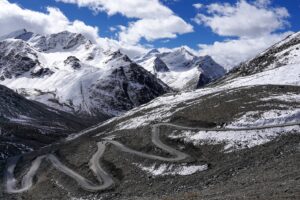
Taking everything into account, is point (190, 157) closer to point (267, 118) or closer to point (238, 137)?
point (238, 137)

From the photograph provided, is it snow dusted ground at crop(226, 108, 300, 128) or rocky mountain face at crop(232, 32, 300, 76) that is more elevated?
rocky mountain face at crop(232, 32, 300, 76)

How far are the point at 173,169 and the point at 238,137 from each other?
11147mm

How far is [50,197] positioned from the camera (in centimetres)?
7075

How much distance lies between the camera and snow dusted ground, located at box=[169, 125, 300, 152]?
67.4 m

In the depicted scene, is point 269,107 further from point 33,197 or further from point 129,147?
point 33,197

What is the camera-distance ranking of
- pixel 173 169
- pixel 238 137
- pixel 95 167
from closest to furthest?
1. pixel 173 169
2. pixel 238 137
3. pixel 95 167

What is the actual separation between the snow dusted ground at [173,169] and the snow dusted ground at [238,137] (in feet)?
19.3

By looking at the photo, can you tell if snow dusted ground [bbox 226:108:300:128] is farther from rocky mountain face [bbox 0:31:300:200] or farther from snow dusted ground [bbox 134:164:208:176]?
snow dusted ground [bbox 134:164:208:176]

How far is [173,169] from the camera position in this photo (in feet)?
218

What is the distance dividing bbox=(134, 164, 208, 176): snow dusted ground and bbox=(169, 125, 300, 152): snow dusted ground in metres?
5.89

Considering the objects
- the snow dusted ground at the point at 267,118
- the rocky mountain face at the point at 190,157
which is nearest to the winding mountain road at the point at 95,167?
the rocky mountain face at the point at 190,157

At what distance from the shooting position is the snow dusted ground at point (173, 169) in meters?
64.1

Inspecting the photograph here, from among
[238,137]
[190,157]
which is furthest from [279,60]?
[190,157]

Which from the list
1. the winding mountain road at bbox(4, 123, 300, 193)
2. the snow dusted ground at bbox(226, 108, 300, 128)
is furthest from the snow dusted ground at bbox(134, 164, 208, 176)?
the snow dusted ground at bbox(226, 108, 300, 128)
